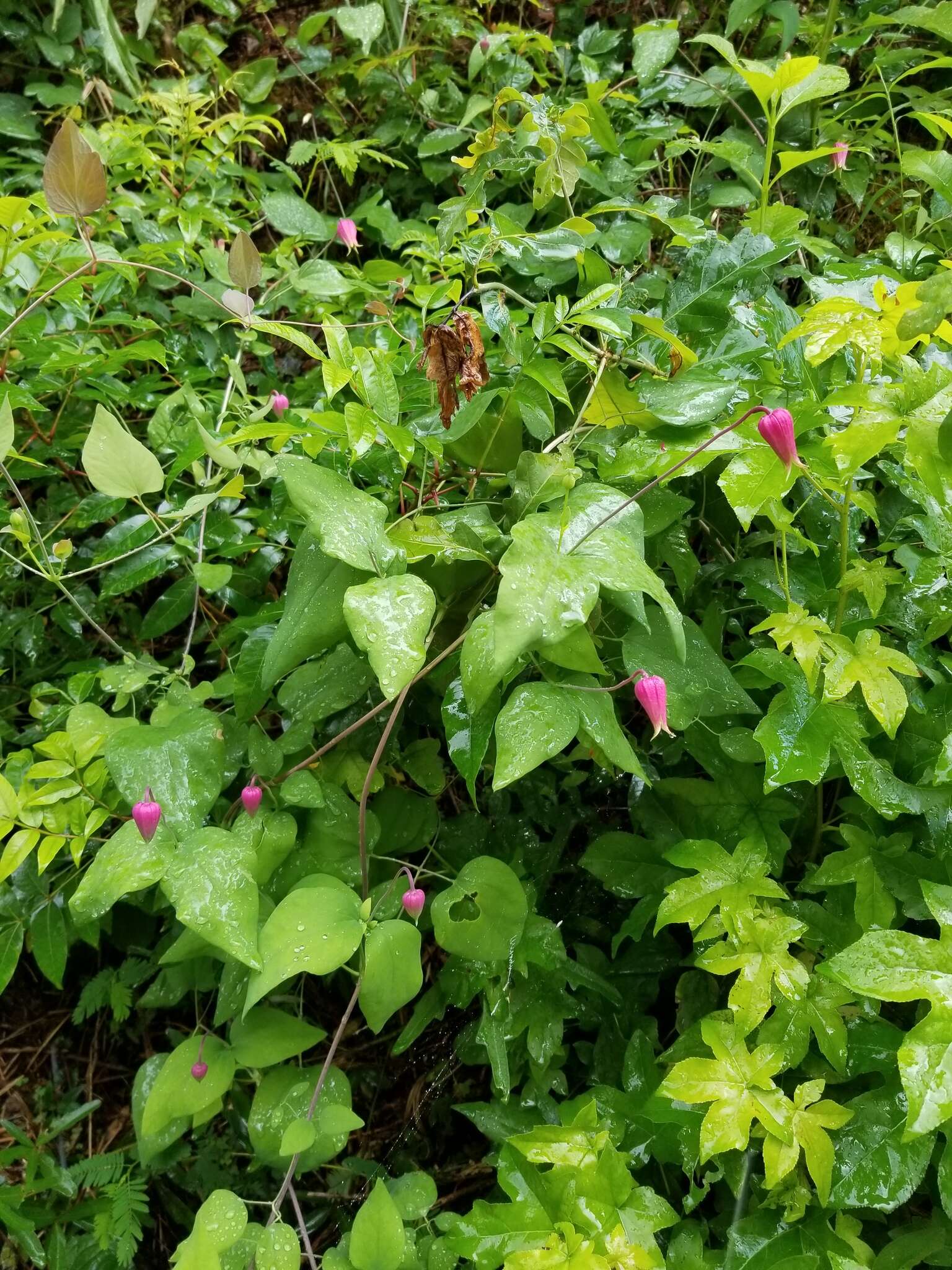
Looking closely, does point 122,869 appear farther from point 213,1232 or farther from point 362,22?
point 362,22

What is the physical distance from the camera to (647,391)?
0.82 m

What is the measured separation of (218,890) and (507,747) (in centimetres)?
28

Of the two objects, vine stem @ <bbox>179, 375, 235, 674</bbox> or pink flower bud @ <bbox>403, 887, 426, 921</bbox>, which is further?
vine stem @ <bbox>179, 375, 235, 674</bbox>

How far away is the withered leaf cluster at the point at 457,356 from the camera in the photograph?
32.2 inches

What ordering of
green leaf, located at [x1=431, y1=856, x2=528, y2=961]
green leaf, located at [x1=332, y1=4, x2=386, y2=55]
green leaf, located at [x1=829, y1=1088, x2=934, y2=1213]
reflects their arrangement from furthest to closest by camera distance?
green leaf, located at [x1=332, y1=4, x2=386, y2=55] < green leaf, located at [x1=431, y1=856, x2=528, y2=961] < green leaf, located at [x1=829, y1=1088, x2=934, y2=1213]

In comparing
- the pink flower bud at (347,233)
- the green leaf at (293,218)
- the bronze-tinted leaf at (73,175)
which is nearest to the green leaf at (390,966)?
the bronze-tinted leaf at (73,175)

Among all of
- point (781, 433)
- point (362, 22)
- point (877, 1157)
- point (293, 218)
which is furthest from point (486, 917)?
point (362, 22)

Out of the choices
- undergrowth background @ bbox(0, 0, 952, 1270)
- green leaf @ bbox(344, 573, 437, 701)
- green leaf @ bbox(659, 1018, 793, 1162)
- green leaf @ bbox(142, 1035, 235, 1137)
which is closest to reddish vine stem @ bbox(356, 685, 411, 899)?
undergrowth background @ bbox(0, 0, 952, 1270)

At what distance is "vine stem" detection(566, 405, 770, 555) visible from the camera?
661mm

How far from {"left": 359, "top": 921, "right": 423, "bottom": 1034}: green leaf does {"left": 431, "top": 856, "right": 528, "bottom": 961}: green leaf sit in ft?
0.22

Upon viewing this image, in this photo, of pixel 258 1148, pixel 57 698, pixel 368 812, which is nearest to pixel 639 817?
pixel 368 812

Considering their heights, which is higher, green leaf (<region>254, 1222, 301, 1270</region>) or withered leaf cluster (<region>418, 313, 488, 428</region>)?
withered leaf cluster (<region>418, 313, 488, 428</region>)

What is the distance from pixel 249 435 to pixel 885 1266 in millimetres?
946

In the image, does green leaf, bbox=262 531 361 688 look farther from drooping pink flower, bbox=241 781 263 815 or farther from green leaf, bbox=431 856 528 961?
green leaf, bbox=431 856 528 961
